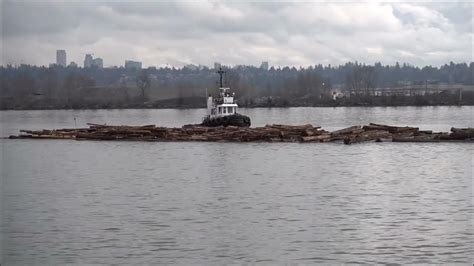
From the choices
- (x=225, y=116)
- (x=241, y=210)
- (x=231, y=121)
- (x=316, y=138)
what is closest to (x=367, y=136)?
(x=316, y=138)

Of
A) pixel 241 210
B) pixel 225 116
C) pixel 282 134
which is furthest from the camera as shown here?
pixel 225 116

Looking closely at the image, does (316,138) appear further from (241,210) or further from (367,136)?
(241,210)

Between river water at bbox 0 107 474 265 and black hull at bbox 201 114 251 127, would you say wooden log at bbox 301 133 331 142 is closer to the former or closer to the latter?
river water at bbox 0 107 474 265

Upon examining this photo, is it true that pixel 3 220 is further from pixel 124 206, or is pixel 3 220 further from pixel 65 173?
pixel 65 173

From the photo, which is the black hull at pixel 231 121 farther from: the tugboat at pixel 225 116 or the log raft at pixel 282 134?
the log raft at pixel 282 134

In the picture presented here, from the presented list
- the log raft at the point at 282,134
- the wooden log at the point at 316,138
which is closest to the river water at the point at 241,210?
the log raft at the point at 282,134

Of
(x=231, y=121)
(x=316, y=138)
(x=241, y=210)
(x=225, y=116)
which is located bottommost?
(x=241, y=210)

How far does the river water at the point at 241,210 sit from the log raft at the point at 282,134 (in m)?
7.63

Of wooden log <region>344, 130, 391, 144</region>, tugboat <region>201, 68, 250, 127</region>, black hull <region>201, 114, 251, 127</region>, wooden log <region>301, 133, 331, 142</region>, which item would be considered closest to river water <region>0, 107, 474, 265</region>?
wooden log <region>344, 130, 391, 144</region>

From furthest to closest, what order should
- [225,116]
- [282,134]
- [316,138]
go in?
[225,116]
[282,134]
[316,138]

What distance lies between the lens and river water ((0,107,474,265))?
14.7 metres

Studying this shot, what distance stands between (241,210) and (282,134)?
2525cm

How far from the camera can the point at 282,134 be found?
4419 cm

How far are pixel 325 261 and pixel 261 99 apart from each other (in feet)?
461
